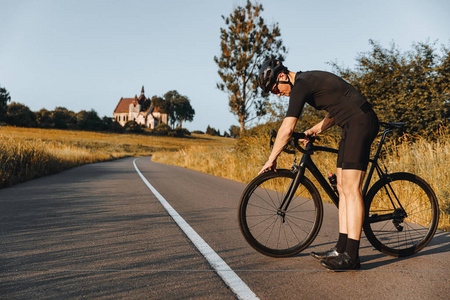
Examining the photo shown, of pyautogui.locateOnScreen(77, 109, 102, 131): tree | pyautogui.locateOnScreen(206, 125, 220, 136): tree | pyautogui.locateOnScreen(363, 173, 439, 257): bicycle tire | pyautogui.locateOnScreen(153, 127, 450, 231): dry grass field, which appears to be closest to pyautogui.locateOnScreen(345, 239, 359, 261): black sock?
pyautogui.locateOnScreen(363, 173, 439, 257): bicycle tire

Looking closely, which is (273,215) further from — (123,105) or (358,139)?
(123,105)

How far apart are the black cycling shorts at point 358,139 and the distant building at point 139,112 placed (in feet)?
425

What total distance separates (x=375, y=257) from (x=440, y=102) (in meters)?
7.66

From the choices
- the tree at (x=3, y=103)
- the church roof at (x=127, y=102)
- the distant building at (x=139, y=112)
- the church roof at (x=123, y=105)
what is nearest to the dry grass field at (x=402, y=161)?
the tree at (x=3, y=103)

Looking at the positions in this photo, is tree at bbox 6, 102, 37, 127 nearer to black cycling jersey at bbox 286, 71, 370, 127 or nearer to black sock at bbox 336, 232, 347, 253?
black cycling jersey at bbox 286, 71, 370, 127

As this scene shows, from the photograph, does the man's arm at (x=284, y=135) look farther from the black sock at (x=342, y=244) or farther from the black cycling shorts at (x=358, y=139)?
the black sock at (x=342, y=244)

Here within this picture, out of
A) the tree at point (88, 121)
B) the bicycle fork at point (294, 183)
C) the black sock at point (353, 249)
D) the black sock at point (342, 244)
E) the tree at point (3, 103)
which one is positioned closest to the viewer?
the black sock at point (353, 249)

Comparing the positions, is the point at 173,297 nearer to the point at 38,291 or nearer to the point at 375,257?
the point at 38,291

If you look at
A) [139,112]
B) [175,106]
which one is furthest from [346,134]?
[139,112]

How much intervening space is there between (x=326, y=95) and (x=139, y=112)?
5875 inches

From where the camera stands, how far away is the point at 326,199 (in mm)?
7945

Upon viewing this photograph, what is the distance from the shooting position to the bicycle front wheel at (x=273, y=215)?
11.6 ft

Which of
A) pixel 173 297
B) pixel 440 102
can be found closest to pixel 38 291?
pixel 173 297

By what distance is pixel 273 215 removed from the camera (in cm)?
422
